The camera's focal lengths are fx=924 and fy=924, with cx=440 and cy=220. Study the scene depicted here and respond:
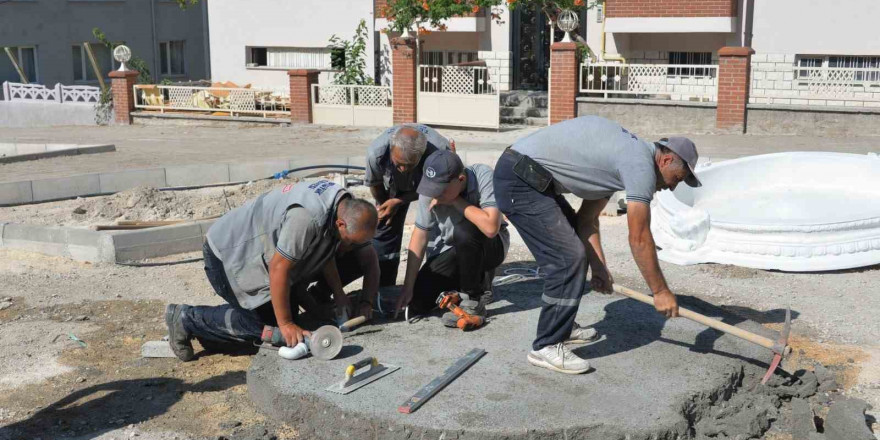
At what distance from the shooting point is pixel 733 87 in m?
15.7

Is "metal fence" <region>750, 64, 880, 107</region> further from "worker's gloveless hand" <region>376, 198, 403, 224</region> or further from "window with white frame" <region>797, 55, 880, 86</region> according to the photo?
"worker's gloveless hand" <region>376, 198, 403, 224</region>

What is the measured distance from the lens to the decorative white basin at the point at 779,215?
23.5ft

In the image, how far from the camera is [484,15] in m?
20.6

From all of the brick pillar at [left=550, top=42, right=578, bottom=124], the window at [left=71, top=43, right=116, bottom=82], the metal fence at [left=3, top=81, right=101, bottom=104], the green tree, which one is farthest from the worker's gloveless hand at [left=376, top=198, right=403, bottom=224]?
the window at [left=71, top=43, right=116, bottom=82]

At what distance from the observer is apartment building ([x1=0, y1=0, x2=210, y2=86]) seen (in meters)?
25.4

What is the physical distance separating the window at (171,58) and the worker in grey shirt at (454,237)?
25097 mm

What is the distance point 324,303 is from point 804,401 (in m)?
2.70

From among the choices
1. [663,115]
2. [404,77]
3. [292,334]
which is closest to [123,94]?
[404,77]

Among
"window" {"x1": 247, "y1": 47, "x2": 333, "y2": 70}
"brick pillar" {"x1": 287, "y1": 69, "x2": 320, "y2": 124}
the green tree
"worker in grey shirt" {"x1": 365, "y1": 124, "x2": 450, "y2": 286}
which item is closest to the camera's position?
"worker in grey shirt" {"x1": 365, "y1": 124, "x2": 450, "y2": 286}

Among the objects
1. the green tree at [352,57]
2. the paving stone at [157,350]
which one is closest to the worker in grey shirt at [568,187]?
the paving stone at [157,350]

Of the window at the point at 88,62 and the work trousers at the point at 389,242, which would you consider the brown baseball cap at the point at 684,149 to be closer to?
the work trousers at the point at 389,242

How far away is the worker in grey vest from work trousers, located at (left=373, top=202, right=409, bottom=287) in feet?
1.68

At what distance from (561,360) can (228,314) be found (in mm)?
1858

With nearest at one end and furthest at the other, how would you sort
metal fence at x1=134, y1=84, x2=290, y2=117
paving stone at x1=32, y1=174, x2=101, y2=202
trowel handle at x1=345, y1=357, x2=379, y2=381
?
trowel handle at x1=345, y1=357, x2=379, y2=381 → paving stone at x1=32, y1=174, x2=101, y2=202 → metal fence at x1=134, y1=84, x2=290, y2=117
